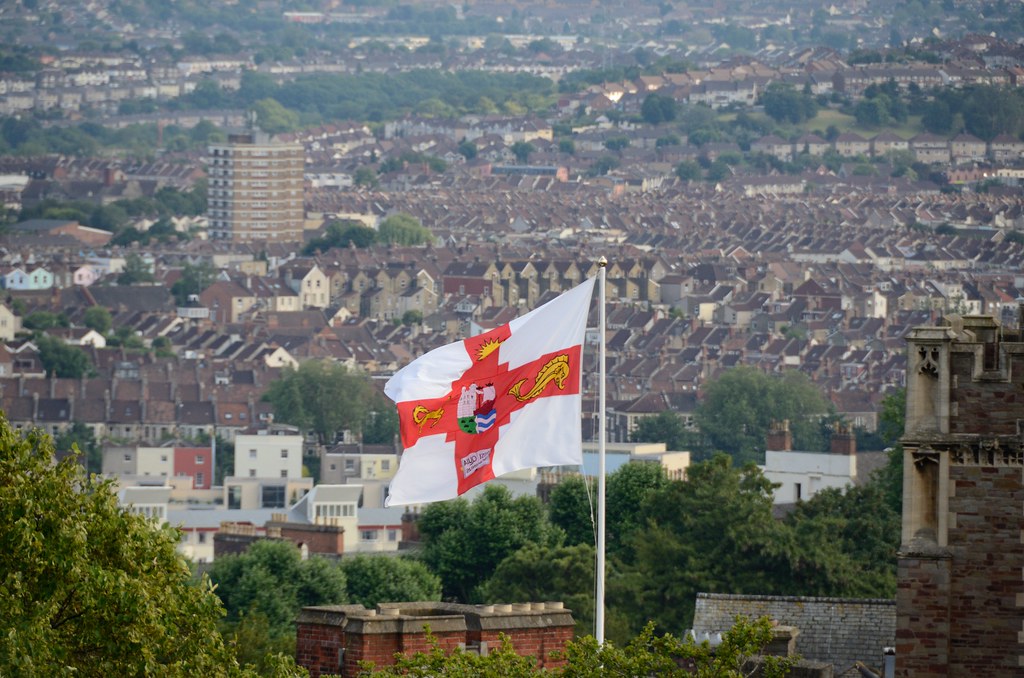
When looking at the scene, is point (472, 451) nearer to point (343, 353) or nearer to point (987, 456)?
point (987, 456)

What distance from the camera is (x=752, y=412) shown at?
118875 mm

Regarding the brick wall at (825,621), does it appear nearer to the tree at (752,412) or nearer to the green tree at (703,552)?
the green tree at (703,552)

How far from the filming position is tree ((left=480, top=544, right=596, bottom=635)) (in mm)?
48031

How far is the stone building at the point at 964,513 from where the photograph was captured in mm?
17000

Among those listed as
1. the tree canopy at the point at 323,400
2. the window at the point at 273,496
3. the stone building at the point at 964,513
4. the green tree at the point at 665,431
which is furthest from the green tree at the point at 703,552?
the tree canopy at the point at 323,400

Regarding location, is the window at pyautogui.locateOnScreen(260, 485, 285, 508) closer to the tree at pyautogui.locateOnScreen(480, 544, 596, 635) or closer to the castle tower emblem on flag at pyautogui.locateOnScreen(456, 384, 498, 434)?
the tree at pyautogui.locateOnScreen(480, 544, 596, 635)

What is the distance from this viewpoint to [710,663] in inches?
732

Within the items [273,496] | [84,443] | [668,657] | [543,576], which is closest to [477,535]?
[543,576]

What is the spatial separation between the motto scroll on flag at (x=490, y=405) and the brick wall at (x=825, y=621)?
5087mm

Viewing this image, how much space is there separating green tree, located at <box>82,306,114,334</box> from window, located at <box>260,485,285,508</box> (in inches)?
2630

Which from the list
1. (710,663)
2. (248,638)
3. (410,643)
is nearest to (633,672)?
(710,663)

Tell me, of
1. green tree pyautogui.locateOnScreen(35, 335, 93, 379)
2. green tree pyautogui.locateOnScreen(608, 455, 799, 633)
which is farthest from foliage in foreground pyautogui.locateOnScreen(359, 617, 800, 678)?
green tree pyautogui.locateOnScreen(35, 335, 93, 379)

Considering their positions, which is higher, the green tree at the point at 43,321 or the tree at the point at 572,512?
the green tree at the point at 43,321

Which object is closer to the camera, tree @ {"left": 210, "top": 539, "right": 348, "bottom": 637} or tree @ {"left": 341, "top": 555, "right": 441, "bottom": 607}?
tree @ {"left": 210, "top": 539, "right": 348, "bottom": 637}
